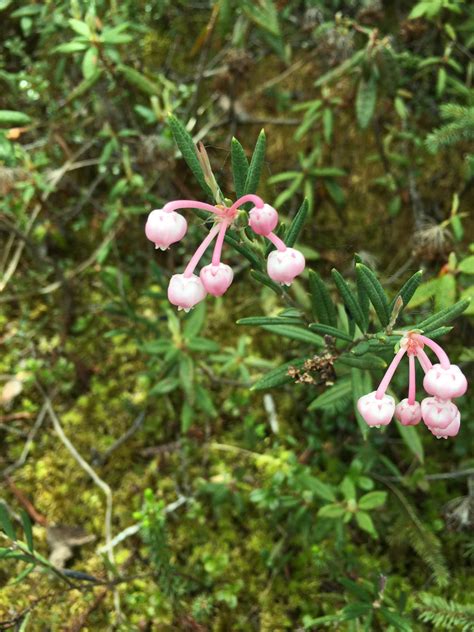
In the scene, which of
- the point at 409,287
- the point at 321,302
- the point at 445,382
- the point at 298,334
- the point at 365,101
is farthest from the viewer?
the point at 365,101

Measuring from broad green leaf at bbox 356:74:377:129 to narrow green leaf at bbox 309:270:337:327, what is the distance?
1263mm

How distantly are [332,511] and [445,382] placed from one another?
3.42 ft

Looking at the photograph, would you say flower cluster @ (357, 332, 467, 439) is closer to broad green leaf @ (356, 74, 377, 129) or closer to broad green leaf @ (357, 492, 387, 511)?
broad green leaf @ (357, 492, 387, 511)

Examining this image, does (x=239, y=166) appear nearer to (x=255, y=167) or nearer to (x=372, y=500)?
(x=255, y=167)

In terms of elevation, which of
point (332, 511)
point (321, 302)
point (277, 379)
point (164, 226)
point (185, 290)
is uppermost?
point (164, 226)

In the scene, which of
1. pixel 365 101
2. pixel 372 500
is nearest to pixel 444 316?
pixel 372 500

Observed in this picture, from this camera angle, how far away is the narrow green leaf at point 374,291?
1.32 m

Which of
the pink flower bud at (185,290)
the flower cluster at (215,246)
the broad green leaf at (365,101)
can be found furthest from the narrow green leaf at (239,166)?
the broad green leaf at (365,101)

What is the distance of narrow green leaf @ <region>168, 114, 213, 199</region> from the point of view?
3.97 ft

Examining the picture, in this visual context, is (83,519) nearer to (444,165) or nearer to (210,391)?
(210,391)

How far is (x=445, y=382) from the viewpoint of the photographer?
3.47 feet

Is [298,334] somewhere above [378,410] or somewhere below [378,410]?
below

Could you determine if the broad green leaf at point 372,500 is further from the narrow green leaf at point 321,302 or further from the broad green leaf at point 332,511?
the narrow green leaf at point 321,302

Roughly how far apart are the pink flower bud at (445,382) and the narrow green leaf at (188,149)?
56 centimetres
